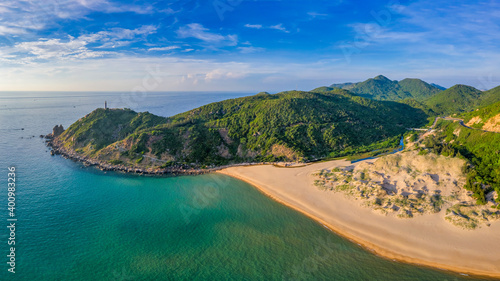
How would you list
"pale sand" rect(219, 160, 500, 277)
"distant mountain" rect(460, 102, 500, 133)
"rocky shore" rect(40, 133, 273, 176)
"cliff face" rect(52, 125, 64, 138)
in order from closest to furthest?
"pale sand" rect(219, 160, 500, 277), "distant mountain" rect(460, 102, 500, 133), "rocky shore" rect(40, 133, 273, 176), "cliff face" rect(52, 125, 64, 138)

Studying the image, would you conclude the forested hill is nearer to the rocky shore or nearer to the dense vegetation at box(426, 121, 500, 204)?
the rocky shore

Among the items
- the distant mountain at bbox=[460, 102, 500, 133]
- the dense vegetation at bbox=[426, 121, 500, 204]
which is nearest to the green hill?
the distant mountain at bbox=[460, 102, 500, 133]

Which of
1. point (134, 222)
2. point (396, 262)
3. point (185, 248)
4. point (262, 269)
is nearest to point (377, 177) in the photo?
point (396, 262)

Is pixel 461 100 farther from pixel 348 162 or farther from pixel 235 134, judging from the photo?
pixel 235 134

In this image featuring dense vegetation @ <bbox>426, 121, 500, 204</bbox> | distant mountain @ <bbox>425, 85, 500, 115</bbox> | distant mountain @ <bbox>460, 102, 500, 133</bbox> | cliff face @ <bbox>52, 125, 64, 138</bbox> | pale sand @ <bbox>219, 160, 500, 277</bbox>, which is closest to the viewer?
pale sand @ <bbox>219, 160, 500, 277</bbox>

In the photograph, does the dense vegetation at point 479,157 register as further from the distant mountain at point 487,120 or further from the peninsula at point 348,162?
the distant mountain at point 487,120

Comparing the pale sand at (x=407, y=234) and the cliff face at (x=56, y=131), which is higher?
the cliff face at (x=56, y=131)

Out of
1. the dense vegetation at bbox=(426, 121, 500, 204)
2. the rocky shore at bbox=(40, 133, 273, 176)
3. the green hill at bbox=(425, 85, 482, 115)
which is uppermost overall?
the green hill at bbox=(425, 85, 482, 115)

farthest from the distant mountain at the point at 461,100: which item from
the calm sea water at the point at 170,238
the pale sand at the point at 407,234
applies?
the calm sea water at the point at 170,238
